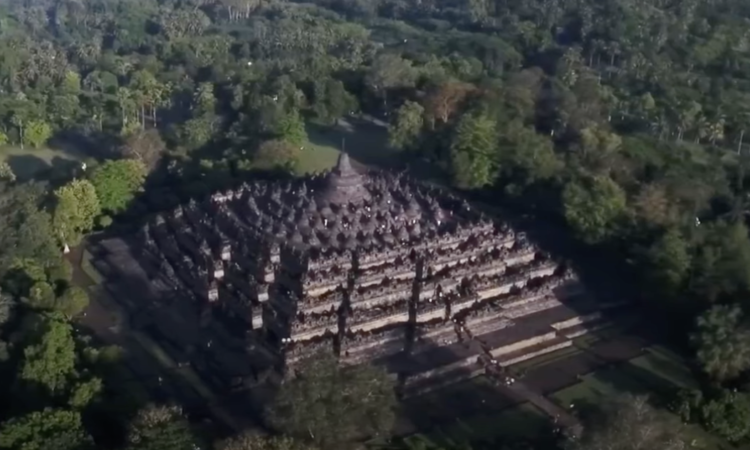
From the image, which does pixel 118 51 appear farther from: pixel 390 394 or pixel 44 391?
pixel 390 394

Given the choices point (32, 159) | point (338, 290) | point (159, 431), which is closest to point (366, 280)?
point (338, 290)

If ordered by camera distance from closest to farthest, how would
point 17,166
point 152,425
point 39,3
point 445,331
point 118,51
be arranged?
point 152,425 → point 445,331 → point 17,166 → point 118,51 → point 39,3

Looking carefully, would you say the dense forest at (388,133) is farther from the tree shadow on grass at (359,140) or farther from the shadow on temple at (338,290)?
the shadow on temple at (338,290)

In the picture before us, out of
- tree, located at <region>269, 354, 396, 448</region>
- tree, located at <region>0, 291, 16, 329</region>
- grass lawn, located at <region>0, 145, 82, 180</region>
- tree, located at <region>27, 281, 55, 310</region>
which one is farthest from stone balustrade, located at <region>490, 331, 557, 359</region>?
grass lawn, located at <region>0, 145, 82, 180</region>

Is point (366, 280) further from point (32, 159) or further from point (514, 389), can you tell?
point (32, 159)

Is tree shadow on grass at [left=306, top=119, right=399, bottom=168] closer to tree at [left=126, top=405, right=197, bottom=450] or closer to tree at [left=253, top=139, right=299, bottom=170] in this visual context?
tree at [left=253, top=139, right=299, bottom=170]

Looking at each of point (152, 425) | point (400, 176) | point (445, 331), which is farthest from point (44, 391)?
point (400, 176)

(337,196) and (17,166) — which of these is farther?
(17,166)
